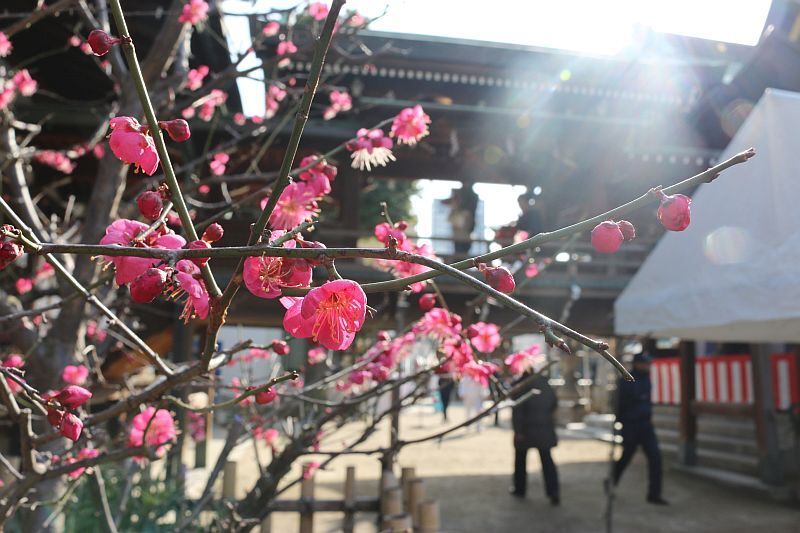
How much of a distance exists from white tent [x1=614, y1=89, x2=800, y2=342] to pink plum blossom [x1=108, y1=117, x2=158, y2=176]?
10.5 ft

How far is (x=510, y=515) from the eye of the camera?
18.5 ft

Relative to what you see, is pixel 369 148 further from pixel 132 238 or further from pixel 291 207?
pixel 132 238

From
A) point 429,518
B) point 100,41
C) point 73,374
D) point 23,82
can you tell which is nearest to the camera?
point 100,41

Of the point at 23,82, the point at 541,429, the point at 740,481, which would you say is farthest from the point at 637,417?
the point at 23,82

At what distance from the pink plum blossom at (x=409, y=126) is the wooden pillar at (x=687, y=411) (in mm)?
7258

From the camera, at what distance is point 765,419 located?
6734mm

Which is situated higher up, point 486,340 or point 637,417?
point 486,340

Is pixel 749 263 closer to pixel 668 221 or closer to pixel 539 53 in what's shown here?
pixel 668 221

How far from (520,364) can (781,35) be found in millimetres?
8002

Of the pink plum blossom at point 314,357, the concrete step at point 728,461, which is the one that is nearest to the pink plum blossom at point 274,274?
the pink plum blossom at point 314,357

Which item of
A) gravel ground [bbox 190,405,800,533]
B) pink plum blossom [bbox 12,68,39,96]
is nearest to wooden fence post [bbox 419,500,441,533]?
gravel ground [bbox 190,405,800,533]

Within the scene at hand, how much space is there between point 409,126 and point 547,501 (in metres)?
5.18

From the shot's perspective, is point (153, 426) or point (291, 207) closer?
point (291, 207)

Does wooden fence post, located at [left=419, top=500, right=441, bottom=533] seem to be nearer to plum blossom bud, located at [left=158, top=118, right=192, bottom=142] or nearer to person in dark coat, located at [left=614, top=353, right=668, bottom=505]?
plum blossom bud, located at [left=158, top=118, right=192, bottom=142]
